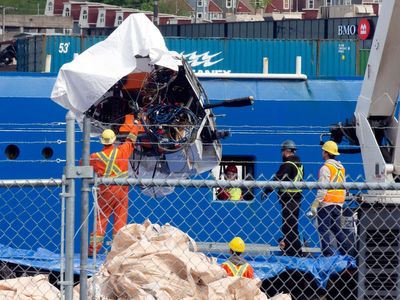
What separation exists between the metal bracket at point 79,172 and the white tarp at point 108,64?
20.2 feet

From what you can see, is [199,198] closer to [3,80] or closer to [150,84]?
[150,84]

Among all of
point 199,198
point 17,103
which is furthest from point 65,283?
point 17,103

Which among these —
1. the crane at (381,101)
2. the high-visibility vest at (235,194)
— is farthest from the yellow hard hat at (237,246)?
the high-visibility vest at (235,194)

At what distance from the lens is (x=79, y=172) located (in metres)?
7.25

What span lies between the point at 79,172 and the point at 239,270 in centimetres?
313

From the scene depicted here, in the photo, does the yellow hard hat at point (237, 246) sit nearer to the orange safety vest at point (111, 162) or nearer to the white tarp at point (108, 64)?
the orange safety vest at point (111, 162)

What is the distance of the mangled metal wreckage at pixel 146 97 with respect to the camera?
13461 mm

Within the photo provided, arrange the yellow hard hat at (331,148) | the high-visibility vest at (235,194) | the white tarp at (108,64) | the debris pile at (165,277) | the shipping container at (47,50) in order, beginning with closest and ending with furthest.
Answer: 1. the debris pile at (165,277)
2. the yellow hard hat at (331,148)
3. the white tarp at (108,64)
4. the high-visibility vest at (235,194)
5. the shipping container at (47,50)

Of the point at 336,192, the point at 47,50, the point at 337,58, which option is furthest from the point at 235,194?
the point at 47,50

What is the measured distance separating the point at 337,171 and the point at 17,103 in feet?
16.8

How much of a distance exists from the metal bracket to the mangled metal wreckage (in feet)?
20.2

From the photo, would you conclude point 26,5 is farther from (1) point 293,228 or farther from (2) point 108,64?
(1) point 293,228

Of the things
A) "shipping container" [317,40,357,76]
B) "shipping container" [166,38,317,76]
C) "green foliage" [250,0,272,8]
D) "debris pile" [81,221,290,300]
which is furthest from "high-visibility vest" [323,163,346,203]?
"green foliage" [250,0,272,8]

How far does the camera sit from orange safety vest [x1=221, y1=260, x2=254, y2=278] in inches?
393
